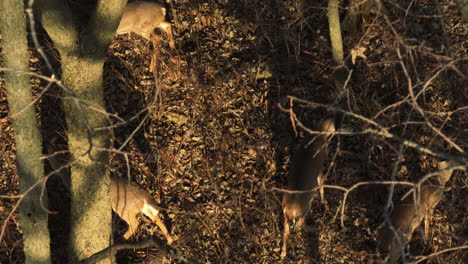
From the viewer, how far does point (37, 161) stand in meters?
6.45

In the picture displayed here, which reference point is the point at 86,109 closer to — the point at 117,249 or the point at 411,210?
the point at 117,249

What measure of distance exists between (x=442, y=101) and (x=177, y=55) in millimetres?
3509

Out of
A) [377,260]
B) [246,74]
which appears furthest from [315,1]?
[377,260]

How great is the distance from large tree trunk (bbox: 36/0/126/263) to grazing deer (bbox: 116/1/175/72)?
7.31 ft

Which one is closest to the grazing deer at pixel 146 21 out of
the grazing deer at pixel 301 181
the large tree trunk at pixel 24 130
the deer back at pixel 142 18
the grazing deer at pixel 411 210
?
the deer back at pixel 142 18

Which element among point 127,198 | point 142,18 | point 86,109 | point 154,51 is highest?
point 142,18

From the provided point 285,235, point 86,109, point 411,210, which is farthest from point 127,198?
point 411,210

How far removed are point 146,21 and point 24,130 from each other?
3462mm

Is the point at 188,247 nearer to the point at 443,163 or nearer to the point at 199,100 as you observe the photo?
the point at 199,100

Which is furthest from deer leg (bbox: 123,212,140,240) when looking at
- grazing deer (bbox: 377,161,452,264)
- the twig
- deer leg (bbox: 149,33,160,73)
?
grazing deer (bbox: 377,161,452,264)

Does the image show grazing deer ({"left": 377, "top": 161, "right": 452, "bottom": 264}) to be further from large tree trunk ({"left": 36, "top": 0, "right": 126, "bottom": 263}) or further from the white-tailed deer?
large tree trunk ({"left": 36, "top": 0, "right": 126, "bottom": 263})

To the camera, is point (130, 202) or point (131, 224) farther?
point (131, 224)

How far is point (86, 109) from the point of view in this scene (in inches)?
272

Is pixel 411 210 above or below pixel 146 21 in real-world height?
below
